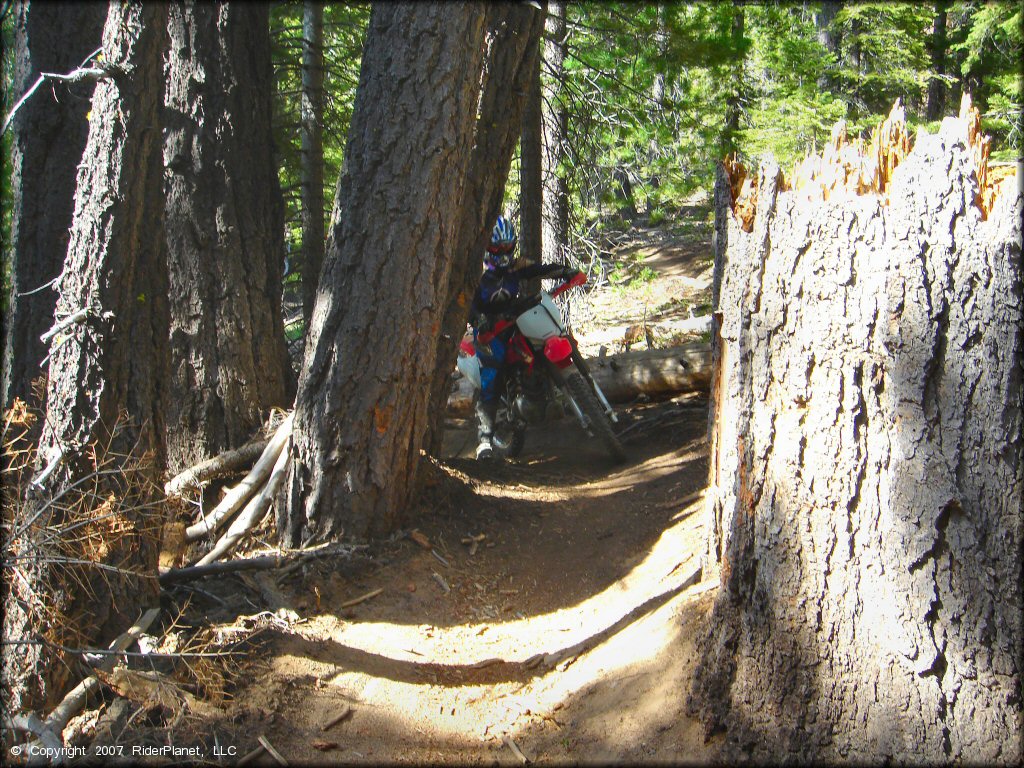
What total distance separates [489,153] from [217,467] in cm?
276

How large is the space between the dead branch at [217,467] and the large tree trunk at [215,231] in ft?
0.47

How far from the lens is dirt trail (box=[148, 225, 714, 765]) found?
3.19 metres

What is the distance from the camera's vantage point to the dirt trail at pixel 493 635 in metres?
3.19

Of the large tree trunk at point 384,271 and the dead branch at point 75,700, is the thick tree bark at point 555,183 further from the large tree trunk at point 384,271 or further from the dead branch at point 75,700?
the dead branch at point 75,700

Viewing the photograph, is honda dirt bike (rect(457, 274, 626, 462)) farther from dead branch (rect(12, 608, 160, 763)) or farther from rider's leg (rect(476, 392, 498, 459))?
dead branch (rect(12, 608, 160, 763))

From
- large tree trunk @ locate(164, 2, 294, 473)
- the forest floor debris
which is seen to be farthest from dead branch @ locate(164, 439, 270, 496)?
the forest floor debris

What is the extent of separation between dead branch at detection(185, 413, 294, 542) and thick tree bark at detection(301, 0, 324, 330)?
3391 millimetres

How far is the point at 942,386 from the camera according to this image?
90.4 inches

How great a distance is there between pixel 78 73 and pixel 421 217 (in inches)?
73.4

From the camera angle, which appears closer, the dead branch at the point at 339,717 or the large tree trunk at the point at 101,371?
the large tree trunk at the point at 101,371

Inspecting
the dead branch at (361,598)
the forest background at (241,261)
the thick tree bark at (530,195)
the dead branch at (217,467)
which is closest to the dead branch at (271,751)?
the forest background at (241,261)

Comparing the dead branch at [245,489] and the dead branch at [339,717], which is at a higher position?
the dead branch at [245,489]

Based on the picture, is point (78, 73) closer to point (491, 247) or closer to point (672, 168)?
point (491, 247)

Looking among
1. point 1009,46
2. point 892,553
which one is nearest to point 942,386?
point 892,553
